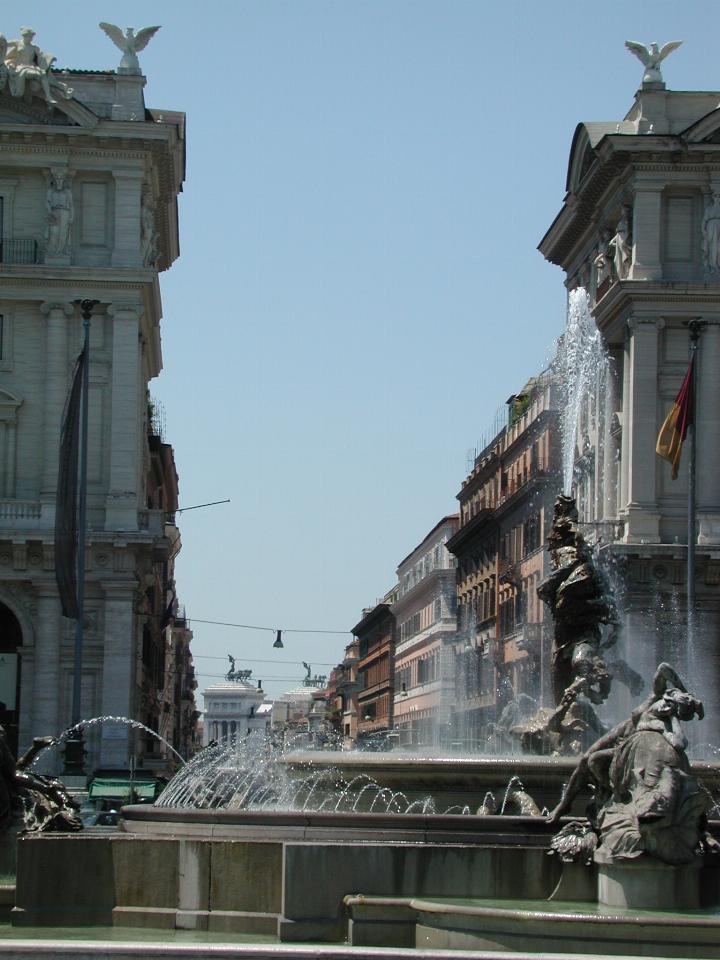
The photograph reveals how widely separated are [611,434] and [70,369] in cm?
1650

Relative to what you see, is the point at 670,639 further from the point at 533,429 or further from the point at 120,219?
the point at 533,429

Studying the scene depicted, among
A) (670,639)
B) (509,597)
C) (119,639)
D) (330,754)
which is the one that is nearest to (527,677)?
(509,597)

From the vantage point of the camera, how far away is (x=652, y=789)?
693 inches

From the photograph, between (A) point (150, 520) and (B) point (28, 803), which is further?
(A) point (150, 520)

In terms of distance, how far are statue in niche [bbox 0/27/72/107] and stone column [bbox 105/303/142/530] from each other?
628cm

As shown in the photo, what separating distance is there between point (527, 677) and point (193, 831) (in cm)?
5937

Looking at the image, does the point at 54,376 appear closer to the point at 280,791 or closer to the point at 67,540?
the point at 67,540

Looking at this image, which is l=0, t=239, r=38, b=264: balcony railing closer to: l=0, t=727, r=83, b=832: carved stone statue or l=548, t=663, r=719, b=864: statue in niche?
l=0, t=727, r=83, b=832: carved stone statue

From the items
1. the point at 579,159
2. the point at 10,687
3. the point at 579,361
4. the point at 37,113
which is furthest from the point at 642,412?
the point at 10,687

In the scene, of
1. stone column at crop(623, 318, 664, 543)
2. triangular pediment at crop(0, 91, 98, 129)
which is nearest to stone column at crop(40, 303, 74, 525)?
triangular pediment at crop(0, 91, 98, 129)

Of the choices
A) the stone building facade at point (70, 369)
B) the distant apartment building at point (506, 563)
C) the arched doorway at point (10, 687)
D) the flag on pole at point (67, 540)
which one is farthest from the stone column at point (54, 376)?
the distant apartment building at point (506, 563)

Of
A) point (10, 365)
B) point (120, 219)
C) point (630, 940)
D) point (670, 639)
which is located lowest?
point (630, 940)

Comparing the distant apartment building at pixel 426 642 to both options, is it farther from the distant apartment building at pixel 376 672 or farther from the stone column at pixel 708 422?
the stone column at pixel 708 422

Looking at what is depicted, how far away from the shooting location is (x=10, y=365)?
5791 cm
